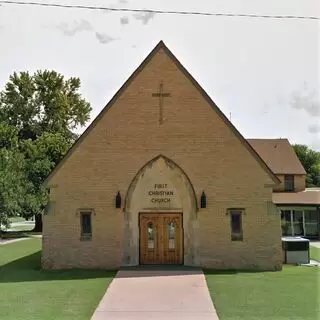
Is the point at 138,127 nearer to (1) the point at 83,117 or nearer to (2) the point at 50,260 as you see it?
(2) the point at 50,260

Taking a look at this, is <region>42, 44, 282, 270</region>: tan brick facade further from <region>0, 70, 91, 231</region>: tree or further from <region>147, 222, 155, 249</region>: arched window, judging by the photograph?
<region>0, 70, 91, 231</region>: tree

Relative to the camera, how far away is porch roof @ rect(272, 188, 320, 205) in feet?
127

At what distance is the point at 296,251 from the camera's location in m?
21.4

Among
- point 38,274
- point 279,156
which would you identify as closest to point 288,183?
point 279,156

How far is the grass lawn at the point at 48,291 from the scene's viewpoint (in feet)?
37.3

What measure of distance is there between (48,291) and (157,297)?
3.27m

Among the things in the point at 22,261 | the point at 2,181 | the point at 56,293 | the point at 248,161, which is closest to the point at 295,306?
the point at 56,293

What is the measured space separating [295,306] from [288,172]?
30.9 m

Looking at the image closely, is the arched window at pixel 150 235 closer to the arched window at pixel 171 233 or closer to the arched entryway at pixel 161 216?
the arched entryway at pixel 161 216

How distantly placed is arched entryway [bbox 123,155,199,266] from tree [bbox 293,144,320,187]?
6861 cm

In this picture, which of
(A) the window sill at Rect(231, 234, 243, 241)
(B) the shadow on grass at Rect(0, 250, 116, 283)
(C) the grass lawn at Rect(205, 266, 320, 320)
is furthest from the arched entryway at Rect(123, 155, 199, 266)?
(C) the grass lawn at Rect(205, 266, 320, 320)

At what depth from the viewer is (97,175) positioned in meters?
19.4

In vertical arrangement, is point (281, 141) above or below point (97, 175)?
above

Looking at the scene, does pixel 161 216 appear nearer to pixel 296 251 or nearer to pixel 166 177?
pixel 166 177
